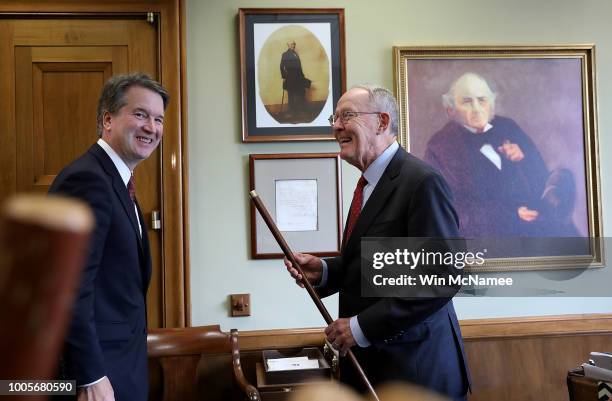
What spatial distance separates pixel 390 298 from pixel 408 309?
7 cm

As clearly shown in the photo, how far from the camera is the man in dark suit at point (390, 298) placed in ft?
6.16

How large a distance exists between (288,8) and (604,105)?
1.85 m

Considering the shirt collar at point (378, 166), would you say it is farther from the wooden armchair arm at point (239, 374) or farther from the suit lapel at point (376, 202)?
the wooden armchair arm at point (239, 374)

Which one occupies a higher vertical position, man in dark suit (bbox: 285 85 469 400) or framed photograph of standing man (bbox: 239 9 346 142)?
framed photograph of standing man (bbox: 239 9 346 142)

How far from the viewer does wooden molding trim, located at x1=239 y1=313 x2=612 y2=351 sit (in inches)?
117

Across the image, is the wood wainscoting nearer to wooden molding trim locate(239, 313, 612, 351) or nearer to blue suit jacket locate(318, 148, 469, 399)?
wooden molding trim locate(239, 313, 612, 351)

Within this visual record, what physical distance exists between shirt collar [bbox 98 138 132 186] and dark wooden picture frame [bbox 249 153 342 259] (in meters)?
1.04

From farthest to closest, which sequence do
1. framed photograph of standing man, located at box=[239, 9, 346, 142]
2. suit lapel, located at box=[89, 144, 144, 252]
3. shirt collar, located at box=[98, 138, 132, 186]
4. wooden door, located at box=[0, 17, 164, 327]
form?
framed photograph of standing man, located at box=[239, 9, 346, 142], wooden door, located at box=[0, 17, 164, 327], shirt collar, located at box=[98, 138, 132, 186], suit lapel, located at box=[89, 144, 144, 252]

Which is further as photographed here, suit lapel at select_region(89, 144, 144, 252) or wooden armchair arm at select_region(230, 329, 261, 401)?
wooden armchair arm at select_region(230, 329, 261, 401)

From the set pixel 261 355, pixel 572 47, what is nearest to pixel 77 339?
→ pixel 261 355

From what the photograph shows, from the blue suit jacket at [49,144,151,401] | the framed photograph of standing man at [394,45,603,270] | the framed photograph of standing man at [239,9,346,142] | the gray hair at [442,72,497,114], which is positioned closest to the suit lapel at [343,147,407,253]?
the blue suit jacket at [49,144,151,401]

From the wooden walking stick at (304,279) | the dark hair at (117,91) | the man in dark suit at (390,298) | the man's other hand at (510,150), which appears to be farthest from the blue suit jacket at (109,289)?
the man's other hand at (510,150)

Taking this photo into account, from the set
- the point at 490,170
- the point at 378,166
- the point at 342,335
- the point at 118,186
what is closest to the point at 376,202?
the point at 378,166

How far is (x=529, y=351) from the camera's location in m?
3.16
